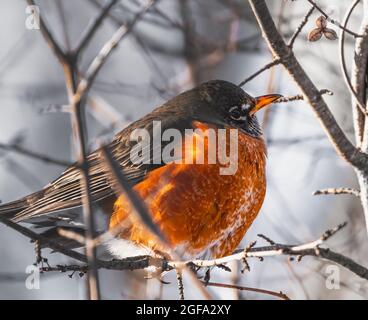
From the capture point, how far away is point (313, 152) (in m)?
5.08

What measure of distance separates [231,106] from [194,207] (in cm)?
96

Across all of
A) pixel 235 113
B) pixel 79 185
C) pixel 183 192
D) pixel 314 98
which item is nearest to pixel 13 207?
pixel 79 185

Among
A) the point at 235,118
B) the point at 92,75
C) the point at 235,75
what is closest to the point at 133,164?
the point at 235,118

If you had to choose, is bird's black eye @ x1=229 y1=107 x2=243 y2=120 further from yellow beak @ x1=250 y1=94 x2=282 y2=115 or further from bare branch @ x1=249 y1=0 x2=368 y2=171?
bare branch @ x1=249 y1=0 x2=368 y2=171

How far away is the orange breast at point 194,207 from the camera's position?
12.3 ft

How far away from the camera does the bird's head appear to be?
4414 millimetres

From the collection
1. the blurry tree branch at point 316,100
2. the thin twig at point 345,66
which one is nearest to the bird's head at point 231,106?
the thin twig at point 345,66

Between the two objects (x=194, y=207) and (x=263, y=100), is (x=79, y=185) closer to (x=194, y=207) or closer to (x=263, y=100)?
(x=194, y=207)

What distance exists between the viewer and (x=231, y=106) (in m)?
4.47

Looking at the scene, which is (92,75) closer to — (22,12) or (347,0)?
(347,0)

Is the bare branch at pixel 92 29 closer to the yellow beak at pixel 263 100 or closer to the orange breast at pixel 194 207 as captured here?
the orange breast at pixel 194 207

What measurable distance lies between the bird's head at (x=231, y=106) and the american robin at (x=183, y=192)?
0.03m

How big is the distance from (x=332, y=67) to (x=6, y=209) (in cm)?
283
